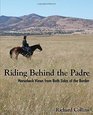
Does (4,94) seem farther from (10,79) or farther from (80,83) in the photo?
(80,83)

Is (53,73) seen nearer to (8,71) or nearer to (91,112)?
(8,71)

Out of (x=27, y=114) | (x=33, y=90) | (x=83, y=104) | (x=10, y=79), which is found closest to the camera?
(x=27, y=114)

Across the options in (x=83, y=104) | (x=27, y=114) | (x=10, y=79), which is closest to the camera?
(x=27, y=114)

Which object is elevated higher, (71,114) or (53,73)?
(53,73)

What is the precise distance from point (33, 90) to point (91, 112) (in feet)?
4.14

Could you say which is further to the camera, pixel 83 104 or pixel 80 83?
pixel 80 83

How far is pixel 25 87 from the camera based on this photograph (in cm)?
630

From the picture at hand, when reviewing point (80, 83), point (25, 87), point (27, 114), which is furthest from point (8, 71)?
point (27, 114)

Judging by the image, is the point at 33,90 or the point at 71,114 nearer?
the point at 71,114

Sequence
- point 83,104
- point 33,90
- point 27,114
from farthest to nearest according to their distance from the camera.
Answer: point 33,90 → point 83,104 → point 27,114

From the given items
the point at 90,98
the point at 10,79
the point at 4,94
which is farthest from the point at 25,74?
the point at 90,98

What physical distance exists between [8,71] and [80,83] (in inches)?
54.7

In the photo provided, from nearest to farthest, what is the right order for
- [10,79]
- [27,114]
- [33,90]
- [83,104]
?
[27,114], [83,104], [33,90], [10,79]

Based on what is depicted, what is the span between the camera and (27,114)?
502cm
